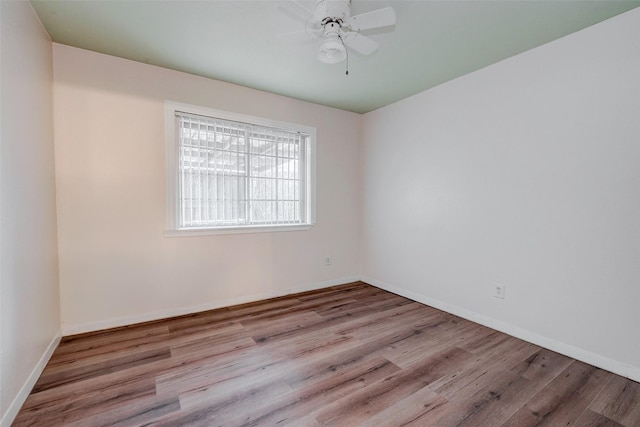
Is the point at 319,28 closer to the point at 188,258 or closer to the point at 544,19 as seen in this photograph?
the point at 544,19

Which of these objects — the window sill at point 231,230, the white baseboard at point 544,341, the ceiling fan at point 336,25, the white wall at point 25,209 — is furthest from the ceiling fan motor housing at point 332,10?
the white baseboard at point 544,341

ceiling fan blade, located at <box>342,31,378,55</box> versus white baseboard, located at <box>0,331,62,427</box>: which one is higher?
ceiling fan blade, located at <box>342,31,378,55</box>

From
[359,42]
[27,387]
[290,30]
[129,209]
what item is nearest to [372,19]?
[359,42]

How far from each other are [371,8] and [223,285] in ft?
9.39

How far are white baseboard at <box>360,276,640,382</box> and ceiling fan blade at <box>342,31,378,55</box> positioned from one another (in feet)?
8.52

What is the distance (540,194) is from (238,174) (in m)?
2.90

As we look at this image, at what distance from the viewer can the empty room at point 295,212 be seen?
166 centimetres

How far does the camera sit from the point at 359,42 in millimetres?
1791

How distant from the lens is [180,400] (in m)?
1.65

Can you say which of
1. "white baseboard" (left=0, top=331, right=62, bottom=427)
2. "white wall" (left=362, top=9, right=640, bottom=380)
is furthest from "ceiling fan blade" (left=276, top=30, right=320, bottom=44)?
"white baseboard" (left=0, top=331, right=62, bottom=427)

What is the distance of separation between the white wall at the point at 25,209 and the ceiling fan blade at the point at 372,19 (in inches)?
74.6

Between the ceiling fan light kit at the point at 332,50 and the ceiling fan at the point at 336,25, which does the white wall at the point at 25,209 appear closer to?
the ceiling fan at the point at 336,25

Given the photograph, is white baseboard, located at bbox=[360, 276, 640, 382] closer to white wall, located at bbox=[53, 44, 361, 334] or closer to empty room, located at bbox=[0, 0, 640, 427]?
empty room, located at bbox=[0, 0, 640, 427]

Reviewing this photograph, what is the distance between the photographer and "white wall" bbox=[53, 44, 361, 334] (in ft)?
7.76
